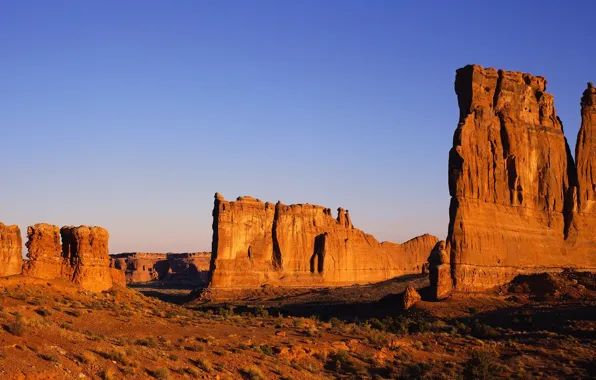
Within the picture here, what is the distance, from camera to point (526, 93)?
56469 mm

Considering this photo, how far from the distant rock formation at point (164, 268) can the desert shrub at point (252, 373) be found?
10422 centimetres

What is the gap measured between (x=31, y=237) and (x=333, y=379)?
52.6 ft

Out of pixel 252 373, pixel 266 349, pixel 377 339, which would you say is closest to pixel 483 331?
pixel 377 339

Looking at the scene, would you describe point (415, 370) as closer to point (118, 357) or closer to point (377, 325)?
point (118, 357)

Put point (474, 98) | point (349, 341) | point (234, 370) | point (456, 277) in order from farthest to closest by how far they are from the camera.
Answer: point (474, 98), point (456, 277), point (349, 341), point (234, 370)

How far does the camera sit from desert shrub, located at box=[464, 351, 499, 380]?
2762cm

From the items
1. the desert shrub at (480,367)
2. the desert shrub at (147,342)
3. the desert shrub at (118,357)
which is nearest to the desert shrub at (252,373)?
the desert shrub at (147,342)

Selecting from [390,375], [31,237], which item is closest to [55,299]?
[31,237]

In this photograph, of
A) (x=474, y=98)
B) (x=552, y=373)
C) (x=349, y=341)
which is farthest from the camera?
(x=474, y=98)

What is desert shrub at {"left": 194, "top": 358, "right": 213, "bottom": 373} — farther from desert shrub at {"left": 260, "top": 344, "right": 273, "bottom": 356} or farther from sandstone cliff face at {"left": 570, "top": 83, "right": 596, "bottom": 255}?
sandstone cliff face at {"left": 570, "top": 83, "right": 596, "bottom": 255}

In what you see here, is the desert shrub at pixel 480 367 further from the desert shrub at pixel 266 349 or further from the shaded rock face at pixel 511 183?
the shaded rock face at pixel 511 183

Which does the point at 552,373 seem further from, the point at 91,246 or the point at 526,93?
the point at 526,93

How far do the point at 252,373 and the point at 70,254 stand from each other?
1553 cm

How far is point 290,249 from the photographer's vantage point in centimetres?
9038
